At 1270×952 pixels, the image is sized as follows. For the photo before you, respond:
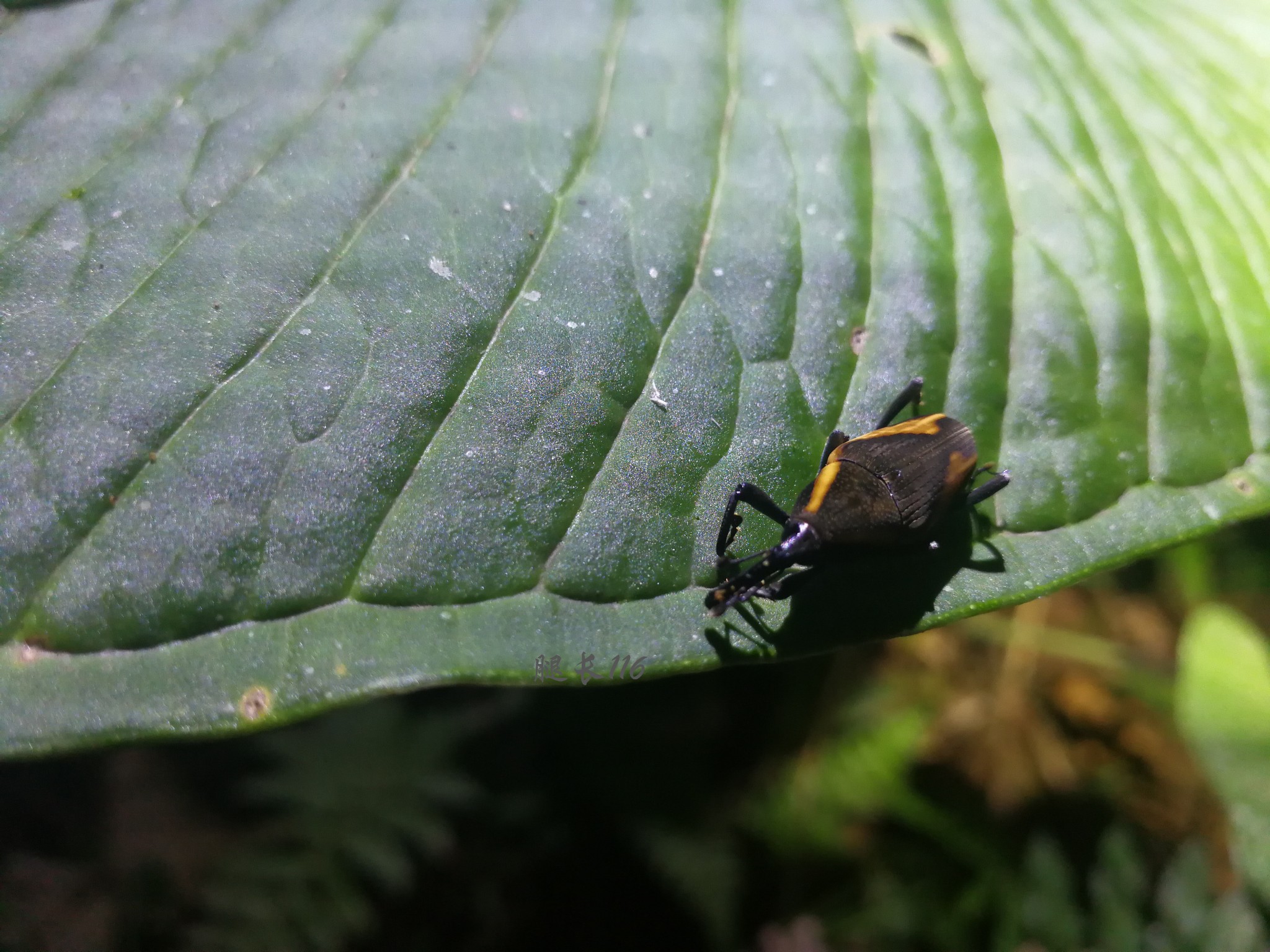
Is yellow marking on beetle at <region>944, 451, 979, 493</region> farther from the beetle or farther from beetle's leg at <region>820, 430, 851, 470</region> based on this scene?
beetle's leg at <region>820, 430, 851, 470</region>

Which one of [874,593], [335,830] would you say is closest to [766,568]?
[874,593]

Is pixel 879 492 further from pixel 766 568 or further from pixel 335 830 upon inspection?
pixel 335 830

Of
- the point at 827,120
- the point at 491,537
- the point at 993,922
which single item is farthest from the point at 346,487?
the point at 993,922

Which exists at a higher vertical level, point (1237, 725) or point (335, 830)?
point (1237, 725)

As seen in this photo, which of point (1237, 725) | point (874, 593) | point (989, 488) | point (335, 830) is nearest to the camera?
point (874, 593)

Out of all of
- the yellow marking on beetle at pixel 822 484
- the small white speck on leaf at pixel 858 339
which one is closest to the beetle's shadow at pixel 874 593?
the yellow marking on beetle at pixel 822 484

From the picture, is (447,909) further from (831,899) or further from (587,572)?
(587,572)

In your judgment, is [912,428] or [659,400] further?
[912,428]
